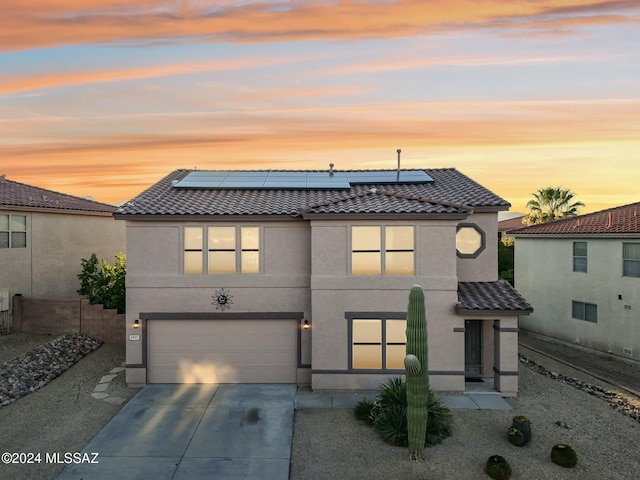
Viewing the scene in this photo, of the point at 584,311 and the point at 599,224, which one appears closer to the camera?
the point at 599,224

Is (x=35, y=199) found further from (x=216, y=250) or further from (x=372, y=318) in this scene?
(x=372, y=318)

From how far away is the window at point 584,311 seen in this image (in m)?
23.2

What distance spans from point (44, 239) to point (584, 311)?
2788 centimetres

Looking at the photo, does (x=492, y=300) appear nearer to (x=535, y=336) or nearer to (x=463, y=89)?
(x=463, y=89)

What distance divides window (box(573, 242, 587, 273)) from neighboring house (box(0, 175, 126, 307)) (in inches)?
1030

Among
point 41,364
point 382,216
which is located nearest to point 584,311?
point 382,216

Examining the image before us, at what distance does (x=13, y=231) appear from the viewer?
846 inches

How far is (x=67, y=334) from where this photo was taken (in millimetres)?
19984

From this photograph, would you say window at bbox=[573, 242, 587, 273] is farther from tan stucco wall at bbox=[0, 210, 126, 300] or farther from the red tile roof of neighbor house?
tan stucco wall at bbox=[0, 210, 126, 300]

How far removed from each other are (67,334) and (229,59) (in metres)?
13.6

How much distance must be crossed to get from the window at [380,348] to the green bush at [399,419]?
7.41ft

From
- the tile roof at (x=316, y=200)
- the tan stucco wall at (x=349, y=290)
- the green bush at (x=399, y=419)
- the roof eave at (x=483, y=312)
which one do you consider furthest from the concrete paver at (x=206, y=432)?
the tile roof at (x=316, y=200)

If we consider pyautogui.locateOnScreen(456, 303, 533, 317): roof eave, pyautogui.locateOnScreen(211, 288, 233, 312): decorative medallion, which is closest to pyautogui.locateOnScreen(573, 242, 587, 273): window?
pyautogui.locateOnScreen(456, 303, 533, 317): roof eave

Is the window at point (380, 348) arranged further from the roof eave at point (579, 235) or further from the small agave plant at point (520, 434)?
the roof eave at point (579, 235)
